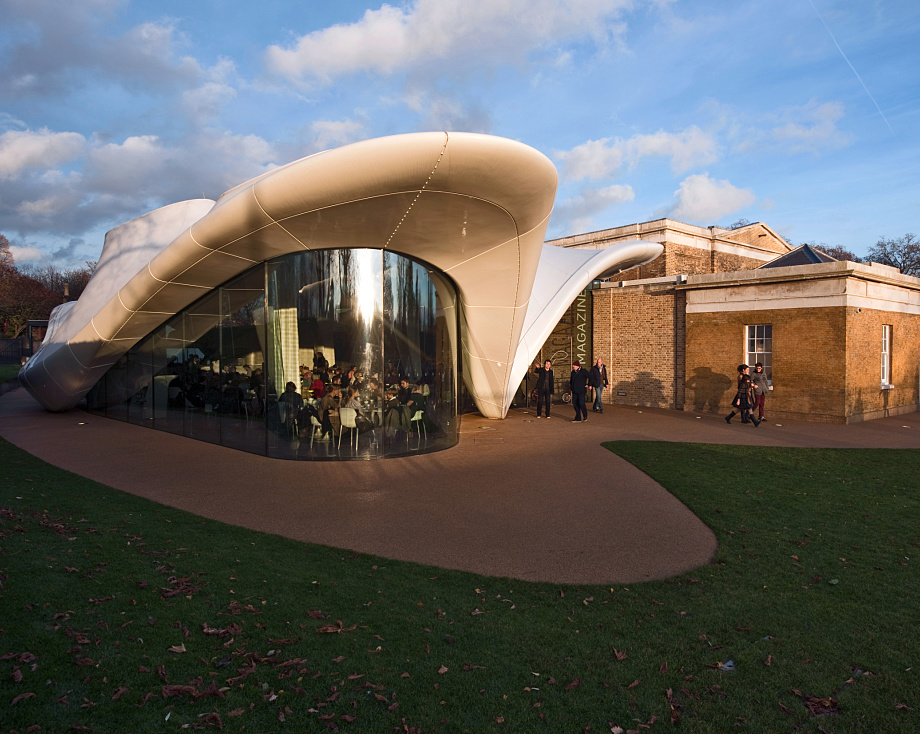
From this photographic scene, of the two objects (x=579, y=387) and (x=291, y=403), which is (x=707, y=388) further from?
(x=291, y=403)

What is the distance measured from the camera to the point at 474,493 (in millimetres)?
8531

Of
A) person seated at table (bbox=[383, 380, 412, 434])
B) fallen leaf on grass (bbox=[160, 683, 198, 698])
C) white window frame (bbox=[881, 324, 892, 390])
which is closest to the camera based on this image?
fallen leaf on grass (bbox=[160, 683, 198, 698])

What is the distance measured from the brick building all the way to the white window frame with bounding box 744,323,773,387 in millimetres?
28

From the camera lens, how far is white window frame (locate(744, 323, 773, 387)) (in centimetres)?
1727

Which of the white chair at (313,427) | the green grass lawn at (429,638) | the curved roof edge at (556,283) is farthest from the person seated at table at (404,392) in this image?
the green grass lawn at (429,638)

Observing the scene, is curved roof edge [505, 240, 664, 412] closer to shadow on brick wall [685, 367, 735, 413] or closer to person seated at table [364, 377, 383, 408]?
shadow on brick wall [685, 367, 735, 413]

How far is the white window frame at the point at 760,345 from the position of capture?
1727 centimetres

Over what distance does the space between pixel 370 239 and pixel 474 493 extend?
16.9 ft

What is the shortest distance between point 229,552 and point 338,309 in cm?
607

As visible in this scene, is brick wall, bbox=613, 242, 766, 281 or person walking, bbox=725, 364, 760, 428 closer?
person walking, bbox=725, 364, 760, 428

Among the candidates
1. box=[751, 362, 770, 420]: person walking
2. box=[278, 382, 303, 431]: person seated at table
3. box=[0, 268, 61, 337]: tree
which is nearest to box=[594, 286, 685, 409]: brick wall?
box=[751, 362, 770, 420]: person walking

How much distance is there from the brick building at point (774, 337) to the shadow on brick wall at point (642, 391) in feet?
0.11

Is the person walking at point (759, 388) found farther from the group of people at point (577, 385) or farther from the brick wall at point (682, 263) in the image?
the brick wall at point (682, 263)

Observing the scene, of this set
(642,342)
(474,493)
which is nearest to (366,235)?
(474,493)
